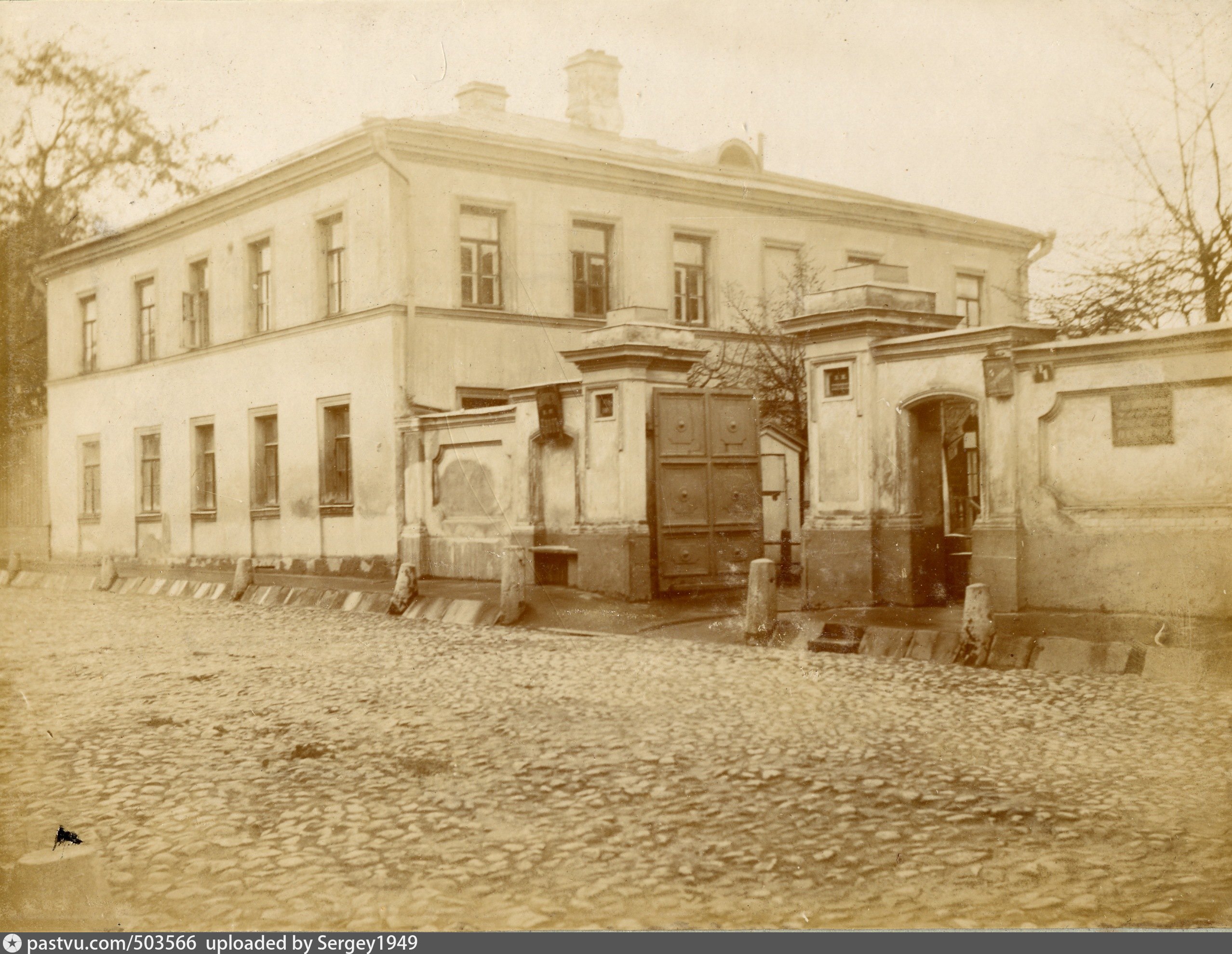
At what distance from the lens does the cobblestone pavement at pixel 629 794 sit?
4.26 metres

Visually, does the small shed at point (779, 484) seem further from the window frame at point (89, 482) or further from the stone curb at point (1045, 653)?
the window frame at point (89, 482)

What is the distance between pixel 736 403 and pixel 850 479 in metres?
3.33

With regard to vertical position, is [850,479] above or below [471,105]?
below

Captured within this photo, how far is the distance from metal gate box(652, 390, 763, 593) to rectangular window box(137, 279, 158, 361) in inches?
516

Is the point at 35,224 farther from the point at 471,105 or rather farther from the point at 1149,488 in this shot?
the point at 471,105

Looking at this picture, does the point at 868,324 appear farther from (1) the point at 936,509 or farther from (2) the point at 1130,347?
(2) the point at 1130,347

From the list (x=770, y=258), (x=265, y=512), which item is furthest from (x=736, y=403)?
(x=265, y=512)

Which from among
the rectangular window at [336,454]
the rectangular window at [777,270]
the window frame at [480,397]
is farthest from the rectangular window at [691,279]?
the rectangular window at [336,454]

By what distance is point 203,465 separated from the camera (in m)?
23.1

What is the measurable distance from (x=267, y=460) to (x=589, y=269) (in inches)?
261

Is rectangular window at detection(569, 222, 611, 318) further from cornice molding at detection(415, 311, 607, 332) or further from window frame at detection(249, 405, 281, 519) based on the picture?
window frame at detection(249, 405, 281, 519)

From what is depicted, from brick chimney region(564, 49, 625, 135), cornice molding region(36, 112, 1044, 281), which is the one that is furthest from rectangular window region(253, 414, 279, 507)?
brick chimney region(564, 49, 625, 135)

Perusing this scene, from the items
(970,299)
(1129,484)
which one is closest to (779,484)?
(970,299)

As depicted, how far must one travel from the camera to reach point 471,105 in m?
19.6
